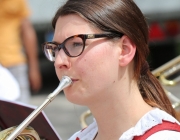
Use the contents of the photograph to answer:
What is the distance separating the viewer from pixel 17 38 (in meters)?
3.95

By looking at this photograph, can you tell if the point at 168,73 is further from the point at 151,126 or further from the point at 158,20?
the point at 158,20

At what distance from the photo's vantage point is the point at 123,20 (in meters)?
1.67

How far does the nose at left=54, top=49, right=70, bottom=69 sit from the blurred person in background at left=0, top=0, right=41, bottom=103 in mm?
2044

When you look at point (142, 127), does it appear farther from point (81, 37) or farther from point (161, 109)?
point (81, 37)

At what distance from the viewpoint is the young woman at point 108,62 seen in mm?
1614

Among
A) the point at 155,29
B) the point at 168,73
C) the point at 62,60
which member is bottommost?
the point at 155,29

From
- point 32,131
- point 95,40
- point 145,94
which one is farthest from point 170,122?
point 32,131

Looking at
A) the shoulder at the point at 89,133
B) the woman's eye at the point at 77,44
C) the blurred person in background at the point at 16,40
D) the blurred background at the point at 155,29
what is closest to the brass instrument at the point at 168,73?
the shoulder at the point at 89,133

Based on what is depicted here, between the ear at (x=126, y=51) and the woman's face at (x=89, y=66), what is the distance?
0.06ft

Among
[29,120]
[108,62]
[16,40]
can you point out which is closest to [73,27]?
[108,62]

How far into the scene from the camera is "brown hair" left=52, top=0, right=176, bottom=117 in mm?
1645

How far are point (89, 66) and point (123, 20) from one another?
19cm

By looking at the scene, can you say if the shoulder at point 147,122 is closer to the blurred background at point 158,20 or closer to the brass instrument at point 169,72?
the brass instrument at point 169,72

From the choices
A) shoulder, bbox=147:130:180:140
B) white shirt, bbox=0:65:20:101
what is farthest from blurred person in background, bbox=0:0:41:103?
shoulder, bbox=147:130:180:140
